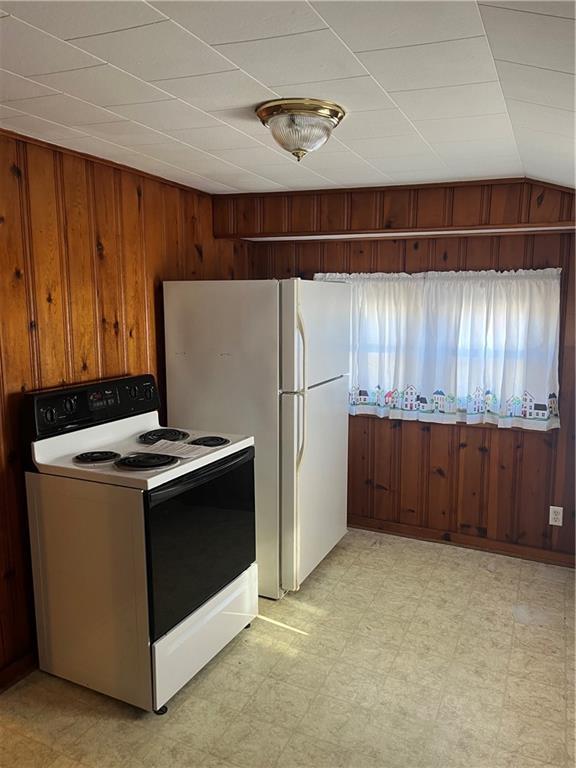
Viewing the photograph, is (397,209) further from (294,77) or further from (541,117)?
(294,77)

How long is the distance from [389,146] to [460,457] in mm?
2126

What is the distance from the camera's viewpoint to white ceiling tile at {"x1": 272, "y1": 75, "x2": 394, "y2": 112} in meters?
1.68

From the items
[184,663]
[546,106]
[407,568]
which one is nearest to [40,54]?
[546,106]

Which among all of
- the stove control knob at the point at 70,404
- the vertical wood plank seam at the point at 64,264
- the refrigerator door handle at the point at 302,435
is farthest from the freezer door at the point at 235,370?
the stove control knob at the point at 70,404

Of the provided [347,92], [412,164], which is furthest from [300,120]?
[412,164]

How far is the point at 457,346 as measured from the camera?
370 centimetres

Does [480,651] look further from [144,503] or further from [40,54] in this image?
[40,54]

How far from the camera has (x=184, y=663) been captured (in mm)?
2385

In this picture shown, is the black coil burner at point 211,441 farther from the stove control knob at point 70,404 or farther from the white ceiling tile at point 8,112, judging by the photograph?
the white ceiling tile at point 8,112

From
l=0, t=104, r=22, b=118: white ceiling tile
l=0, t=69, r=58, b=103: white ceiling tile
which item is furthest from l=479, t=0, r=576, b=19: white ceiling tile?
l=0, t=104, r=22, b=118: white ceiling tile

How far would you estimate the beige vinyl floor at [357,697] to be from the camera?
2.11m

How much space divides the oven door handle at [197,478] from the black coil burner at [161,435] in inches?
12.4

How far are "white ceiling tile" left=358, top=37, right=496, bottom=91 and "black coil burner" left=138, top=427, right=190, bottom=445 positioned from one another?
177 cm

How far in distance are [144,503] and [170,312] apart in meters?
1.32
